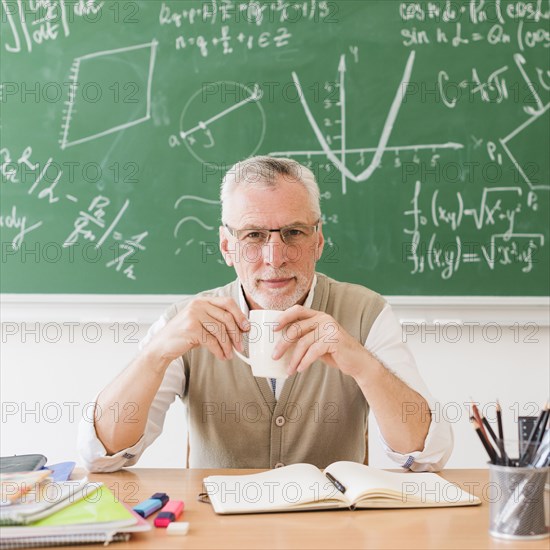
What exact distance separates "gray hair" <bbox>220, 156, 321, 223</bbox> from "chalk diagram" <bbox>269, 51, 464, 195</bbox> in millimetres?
781

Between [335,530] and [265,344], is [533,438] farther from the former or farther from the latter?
[265,344]

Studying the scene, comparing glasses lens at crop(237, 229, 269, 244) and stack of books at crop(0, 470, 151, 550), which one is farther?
glasses lens at crop(237, 229, 269, 244)

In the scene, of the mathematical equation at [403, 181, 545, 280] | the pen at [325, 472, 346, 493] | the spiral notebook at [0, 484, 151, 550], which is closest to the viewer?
the spiral notebook at [0, 484, 151, 550]

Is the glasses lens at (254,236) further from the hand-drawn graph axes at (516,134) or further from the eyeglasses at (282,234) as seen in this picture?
the hand-drawn graph axes at (516,134)

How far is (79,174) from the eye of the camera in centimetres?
268

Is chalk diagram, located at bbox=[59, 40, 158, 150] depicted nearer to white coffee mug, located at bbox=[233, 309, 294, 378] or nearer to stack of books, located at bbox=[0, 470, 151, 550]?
white coffee mug, located at bbox=[233, 309, 294, 378]

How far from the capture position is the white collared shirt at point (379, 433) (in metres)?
1.53

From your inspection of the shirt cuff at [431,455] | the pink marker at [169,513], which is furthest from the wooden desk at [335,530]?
the shirt cuff at [431,455]

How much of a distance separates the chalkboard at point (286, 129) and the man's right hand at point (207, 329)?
1.10 metres

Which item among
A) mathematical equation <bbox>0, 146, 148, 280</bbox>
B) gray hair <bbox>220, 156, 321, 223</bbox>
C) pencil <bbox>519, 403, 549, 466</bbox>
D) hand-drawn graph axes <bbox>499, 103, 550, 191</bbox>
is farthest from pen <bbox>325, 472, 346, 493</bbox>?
hand-drawn graph axes <bbox>499, 103, 550, 191</bbox>

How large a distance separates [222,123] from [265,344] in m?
1.50

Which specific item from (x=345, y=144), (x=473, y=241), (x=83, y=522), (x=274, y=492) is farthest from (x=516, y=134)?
(x=83, y=522)

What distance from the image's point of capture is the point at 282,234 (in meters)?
1.80

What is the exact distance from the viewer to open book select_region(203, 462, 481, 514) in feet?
3.86
